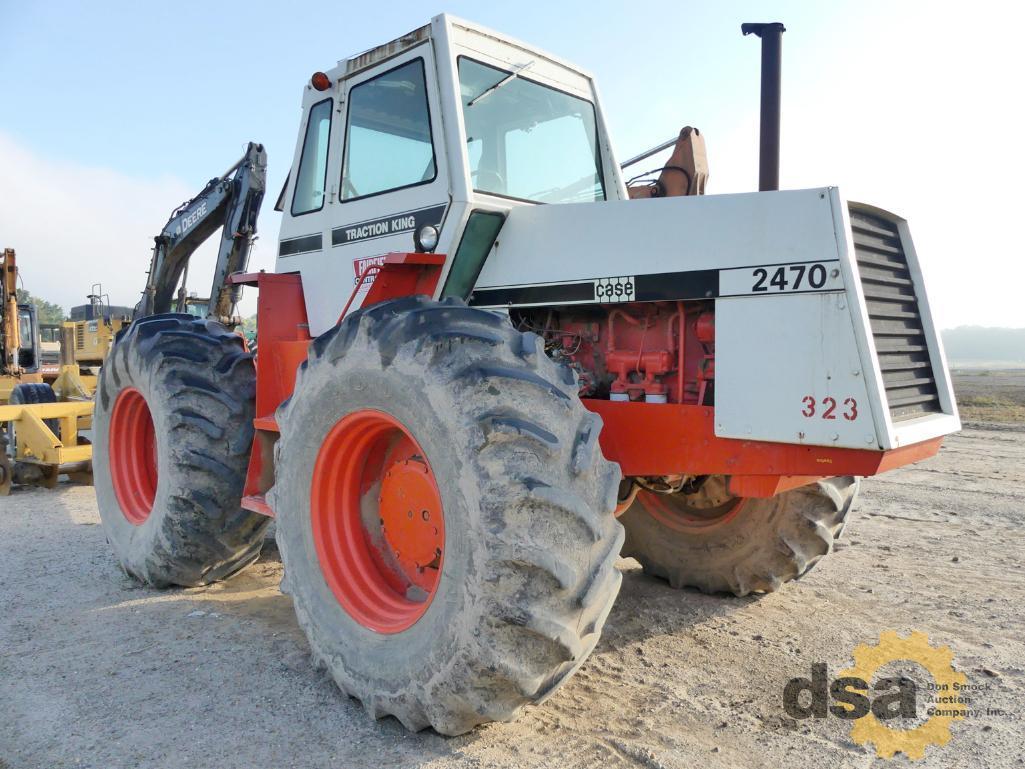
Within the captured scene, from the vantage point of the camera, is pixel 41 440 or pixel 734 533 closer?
pixel 734 533

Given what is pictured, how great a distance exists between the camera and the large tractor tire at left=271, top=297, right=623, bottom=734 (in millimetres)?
2625

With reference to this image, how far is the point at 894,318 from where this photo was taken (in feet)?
10.7

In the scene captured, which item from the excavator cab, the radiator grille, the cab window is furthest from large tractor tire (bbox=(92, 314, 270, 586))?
the excavator cab

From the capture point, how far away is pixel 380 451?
3.58m

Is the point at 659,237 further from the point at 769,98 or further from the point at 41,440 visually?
the point at 41,440

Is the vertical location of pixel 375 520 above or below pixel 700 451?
below

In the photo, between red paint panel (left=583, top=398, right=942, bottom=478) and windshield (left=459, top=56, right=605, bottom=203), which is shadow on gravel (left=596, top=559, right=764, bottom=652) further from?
windshield (left=459, top=56, right=605, bottom=203)

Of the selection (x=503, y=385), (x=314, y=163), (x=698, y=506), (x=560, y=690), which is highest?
(x=314, y=163)

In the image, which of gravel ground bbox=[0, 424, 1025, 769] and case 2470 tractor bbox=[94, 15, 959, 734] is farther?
gravel ground bbox=[0, 424, 1025, 769]

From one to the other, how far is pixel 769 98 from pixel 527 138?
1361 millimetres

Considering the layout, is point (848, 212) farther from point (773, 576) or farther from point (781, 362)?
point (773, 576)

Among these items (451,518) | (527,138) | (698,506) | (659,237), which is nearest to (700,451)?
(659,237)

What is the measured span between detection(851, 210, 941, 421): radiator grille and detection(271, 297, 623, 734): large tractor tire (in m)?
1.19

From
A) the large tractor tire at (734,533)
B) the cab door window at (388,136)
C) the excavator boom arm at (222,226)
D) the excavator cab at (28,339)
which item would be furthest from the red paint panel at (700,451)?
the excavator cab at (28,339)
